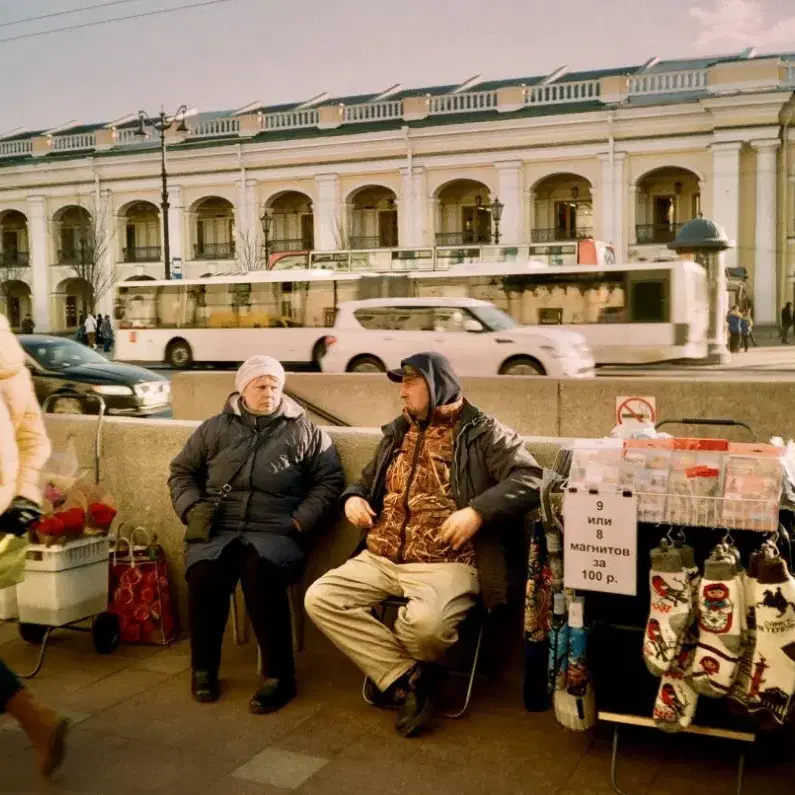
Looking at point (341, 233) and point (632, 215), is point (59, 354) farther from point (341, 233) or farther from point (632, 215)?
point (632, 215)

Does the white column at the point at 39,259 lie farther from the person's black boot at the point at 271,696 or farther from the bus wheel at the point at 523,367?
the person's black boot at the point at 271,696

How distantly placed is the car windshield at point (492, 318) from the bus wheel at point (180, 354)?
34.9 ft

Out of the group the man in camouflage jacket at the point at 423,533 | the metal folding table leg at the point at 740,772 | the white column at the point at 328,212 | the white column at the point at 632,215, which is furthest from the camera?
the white column at the point at 328,212

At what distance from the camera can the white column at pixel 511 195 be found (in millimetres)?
40781

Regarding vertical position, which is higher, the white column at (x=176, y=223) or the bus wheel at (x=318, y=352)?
the white column at (x=176, y=223)

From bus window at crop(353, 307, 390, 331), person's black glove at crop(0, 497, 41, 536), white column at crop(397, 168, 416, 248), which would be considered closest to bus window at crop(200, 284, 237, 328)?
bus window at crop(353, 307, 390, 331)

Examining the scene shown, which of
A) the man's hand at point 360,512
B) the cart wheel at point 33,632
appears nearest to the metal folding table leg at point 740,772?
the man's hand at point 360,512

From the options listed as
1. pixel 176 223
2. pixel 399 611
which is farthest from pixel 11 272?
pixel 399 611

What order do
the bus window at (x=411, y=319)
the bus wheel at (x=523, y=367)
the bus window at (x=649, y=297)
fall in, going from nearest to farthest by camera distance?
1. the bus wheel at (x=523, y=367)
2. the bus window at (x=411, y=319)
3. the bus window at (x=649, y=297)

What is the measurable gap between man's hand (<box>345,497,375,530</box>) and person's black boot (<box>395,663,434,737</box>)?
2.05 ft

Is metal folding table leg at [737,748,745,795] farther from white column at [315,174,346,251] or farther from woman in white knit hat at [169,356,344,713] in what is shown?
white column at [315,174,346,251]

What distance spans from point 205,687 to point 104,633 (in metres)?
0.85

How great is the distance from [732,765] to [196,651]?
214cm

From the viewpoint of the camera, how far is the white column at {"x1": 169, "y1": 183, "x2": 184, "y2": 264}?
139ft
